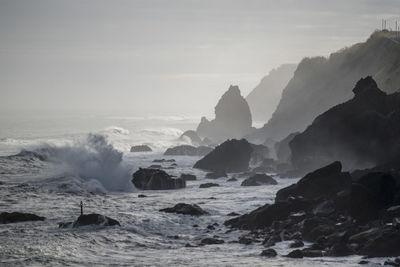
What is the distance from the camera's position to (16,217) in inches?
1331

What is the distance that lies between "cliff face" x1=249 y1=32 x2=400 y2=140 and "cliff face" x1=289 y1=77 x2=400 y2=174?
122 feet

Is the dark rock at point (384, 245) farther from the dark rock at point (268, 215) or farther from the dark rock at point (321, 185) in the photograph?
the dark rock at point (321, 185)

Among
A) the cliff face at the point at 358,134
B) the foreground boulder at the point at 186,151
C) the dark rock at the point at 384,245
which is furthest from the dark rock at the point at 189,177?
the foreground boulder at the point at 186,151

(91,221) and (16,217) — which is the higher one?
(16,217)

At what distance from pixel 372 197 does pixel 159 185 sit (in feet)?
Answer: 84.2

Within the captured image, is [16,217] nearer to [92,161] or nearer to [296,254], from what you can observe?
[296,254]

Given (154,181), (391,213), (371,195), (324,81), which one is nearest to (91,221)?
(371,195)

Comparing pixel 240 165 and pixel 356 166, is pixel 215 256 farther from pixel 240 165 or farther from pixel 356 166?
pixel 240 165

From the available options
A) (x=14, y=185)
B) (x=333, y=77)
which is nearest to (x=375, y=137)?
(x=14, y=185)

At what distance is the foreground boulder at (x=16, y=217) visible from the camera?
33.5 m

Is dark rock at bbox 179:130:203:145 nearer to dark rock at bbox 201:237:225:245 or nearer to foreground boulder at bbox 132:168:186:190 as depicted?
foreground boulder at bbox 132:168:186:190

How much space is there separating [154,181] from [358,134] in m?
19.7

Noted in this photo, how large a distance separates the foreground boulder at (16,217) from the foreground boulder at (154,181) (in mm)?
20360

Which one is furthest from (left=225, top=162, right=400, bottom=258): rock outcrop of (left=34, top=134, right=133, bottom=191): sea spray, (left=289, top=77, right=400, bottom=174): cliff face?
(left=34, top=134, right=133, bottom=191): sea spray
